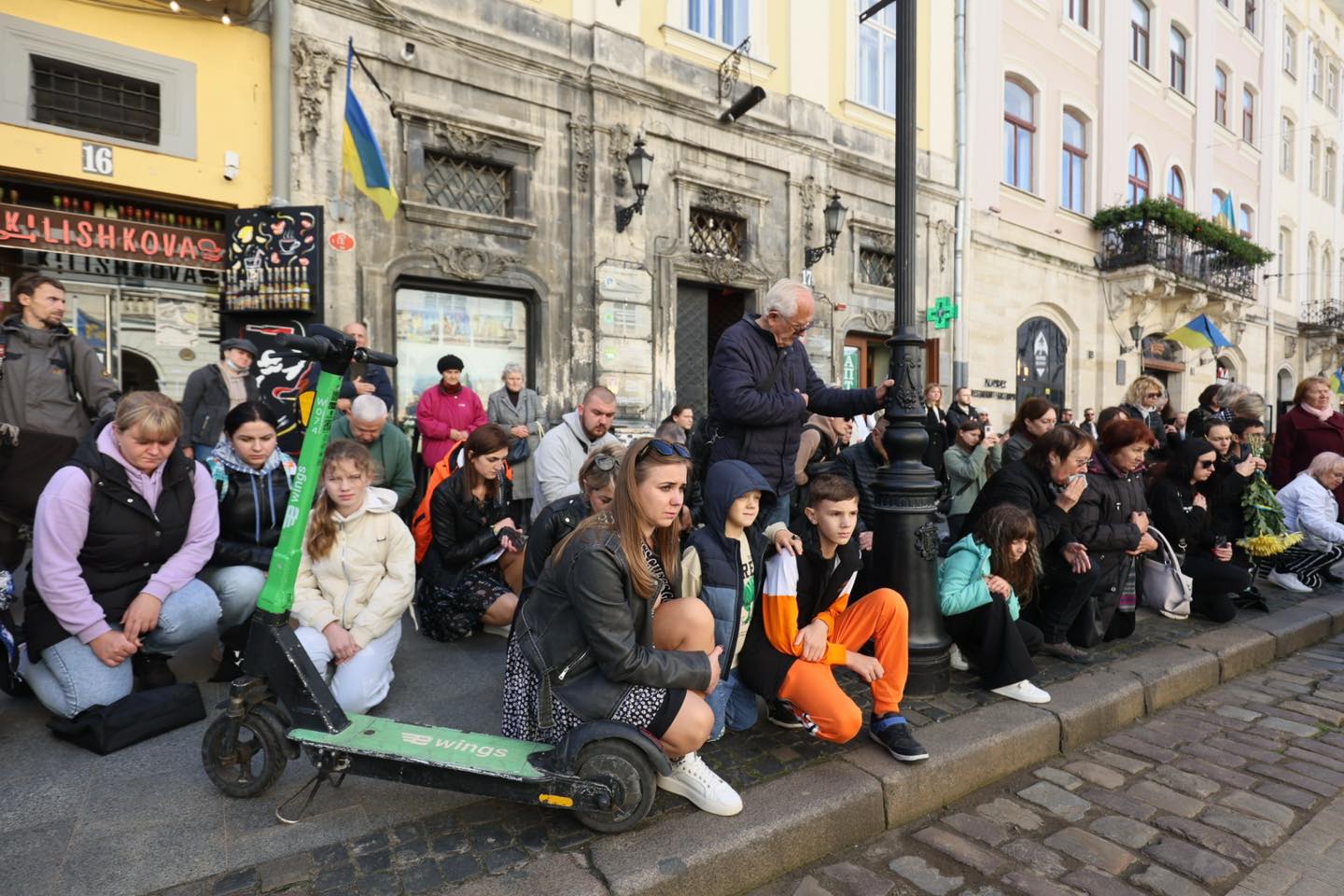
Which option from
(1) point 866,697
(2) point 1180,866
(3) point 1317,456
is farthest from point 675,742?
(3) point 1317,456

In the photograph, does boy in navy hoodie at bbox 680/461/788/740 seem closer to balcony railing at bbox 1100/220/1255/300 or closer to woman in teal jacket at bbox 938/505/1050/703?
woman in teal jacket at bbox 938/505/1050/703

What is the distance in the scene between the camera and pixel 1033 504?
4312 mm

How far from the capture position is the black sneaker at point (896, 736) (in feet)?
9.70

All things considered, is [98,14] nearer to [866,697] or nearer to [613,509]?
[613,509]

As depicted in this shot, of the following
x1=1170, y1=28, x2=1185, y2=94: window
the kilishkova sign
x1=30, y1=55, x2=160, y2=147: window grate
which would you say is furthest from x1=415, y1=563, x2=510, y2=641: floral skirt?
x1=1170, y1=28, x2=1185, y2=94: window

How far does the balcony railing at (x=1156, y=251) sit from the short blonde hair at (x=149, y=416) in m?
18.7

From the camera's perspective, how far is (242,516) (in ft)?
12.4

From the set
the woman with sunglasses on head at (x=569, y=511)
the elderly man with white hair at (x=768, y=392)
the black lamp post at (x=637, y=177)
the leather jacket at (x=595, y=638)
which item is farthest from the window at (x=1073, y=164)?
the leather jacket at (x=595, y=638)

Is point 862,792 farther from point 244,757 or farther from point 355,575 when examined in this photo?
point 355,575

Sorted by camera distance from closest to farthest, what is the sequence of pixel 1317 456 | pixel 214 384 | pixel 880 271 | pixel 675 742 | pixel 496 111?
1. pixel 675 742
2. pixel 214 384
3. pixel 1317 456
4. pixel 496 111
5. pixel 880 271

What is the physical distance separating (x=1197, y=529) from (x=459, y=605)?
524 centimetres

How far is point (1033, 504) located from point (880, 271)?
9941 mm

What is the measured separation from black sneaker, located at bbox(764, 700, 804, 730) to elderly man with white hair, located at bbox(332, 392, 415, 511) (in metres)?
2.89

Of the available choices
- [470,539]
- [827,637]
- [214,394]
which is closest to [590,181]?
[214,394]
